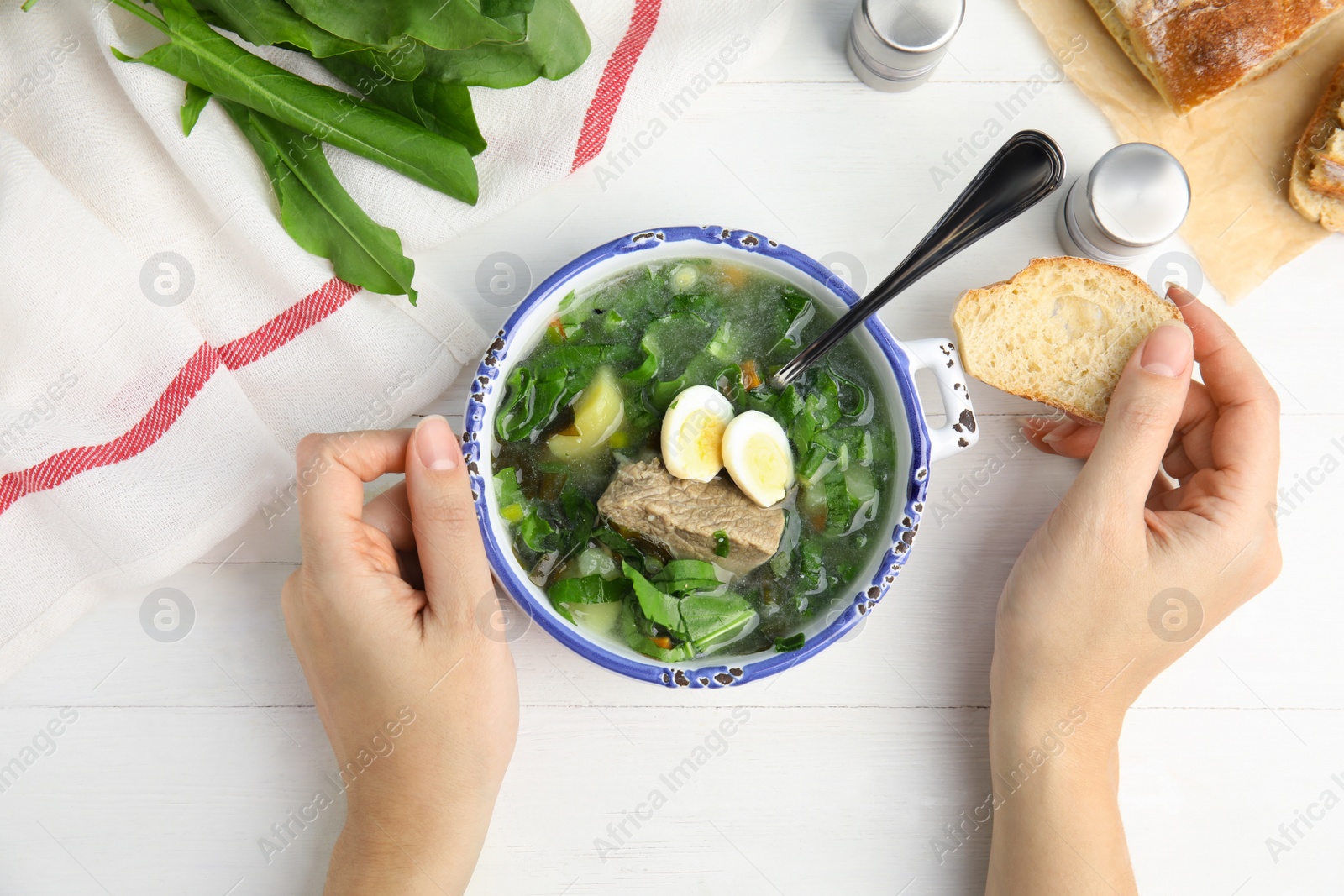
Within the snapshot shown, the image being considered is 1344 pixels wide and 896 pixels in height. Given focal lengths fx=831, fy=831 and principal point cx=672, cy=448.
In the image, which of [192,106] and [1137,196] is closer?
[192,106]

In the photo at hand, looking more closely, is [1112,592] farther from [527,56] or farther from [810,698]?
[527,56]

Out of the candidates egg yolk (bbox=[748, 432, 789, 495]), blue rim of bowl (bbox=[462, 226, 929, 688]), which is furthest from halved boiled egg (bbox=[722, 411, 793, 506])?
blue rim of bowl (bbox=[462, 226, 929, 688])

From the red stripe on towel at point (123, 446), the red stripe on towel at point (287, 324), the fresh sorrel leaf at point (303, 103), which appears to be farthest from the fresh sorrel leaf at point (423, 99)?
the red stripe on towel at point (123, 446)

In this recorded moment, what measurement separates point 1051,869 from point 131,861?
1.57 m

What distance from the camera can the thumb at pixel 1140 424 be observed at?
129 centimetres

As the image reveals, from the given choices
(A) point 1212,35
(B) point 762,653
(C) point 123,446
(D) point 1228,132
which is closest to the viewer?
(B) point 762,653

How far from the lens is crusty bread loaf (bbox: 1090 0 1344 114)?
146 centimetres

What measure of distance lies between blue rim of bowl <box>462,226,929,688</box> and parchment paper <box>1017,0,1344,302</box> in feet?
2.46

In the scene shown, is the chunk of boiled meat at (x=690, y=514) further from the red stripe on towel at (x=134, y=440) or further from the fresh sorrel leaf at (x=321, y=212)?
the red stripe on towel at (x=134, y=440)

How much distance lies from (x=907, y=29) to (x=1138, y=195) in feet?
1.61

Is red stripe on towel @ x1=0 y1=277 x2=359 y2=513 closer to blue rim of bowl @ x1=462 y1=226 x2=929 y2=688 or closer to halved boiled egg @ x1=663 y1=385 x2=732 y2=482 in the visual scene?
blue rim of bowl @ x1=462 y1=226 x2=929 y2=688

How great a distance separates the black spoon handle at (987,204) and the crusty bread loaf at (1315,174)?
2.14ft

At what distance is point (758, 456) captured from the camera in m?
1.29

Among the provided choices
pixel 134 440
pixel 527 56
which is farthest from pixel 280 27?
pixel 134 440
